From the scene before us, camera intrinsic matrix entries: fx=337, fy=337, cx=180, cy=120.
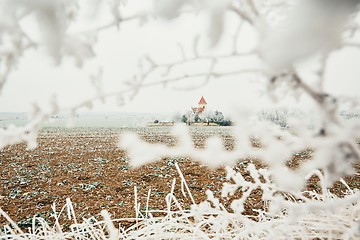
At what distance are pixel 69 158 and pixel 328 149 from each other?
10.9 metres

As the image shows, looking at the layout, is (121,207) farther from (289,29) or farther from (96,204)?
(289,29)

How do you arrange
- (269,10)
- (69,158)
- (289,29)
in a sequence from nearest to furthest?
1. (289,29)
2. (269,10)
3. (69,158)

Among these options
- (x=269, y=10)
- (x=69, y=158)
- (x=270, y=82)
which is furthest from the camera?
(x=69, y=158)

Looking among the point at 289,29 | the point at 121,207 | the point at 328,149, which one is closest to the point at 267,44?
the point at 289,29

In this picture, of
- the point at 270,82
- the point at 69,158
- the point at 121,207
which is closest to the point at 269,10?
the point at 270,82

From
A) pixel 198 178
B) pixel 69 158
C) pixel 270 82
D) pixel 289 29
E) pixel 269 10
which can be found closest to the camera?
pixel 289 29

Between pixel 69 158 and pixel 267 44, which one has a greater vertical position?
pixel 267 44

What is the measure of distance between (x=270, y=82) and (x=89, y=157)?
1089cm

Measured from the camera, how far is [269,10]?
0.65 m

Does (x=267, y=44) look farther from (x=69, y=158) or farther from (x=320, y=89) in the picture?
(x=69, y=158)

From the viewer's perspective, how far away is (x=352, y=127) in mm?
418

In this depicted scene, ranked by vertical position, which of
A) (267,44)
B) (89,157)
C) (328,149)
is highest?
(267,44)

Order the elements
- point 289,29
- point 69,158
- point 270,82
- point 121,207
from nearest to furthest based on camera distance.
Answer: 1. point 289,29
2. point 270,82
3. point 121,207
4. point 69,158

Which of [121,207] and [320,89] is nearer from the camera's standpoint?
[320,89]
